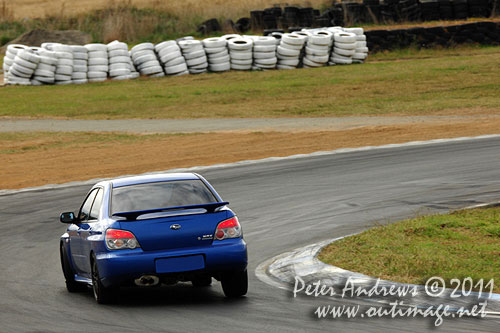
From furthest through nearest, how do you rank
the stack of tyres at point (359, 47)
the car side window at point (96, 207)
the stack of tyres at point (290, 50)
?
the stack of tyres at point (359, 47)
the stack of tyres at point (290, 50)
the car side window at point (96, 207)

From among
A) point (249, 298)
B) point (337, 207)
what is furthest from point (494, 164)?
point (249, 298)

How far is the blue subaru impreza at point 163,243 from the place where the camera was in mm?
7906

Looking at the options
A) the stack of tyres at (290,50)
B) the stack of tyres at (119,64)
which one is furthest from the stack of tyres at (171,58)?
the stack of tyres at (290,50)

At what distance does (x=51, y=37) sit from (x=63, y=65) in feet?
53.5

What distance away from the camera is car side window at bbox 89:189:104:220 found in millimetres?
8881

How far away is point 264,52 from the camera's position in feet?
131

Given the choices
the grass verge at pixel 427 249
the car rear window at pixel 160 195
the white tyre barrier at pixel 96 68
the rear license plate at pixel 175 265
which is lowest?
the white tyre barrier at pixel 96 68

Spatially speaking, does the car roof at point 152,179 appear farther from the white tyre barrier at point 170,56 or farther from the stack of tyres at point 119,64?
the white tyre barrier at point 170,56

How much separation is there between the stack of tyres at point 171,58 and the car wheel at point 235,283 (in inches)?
1209

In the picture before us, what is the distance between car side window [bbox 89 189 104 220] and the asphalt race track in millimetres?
856

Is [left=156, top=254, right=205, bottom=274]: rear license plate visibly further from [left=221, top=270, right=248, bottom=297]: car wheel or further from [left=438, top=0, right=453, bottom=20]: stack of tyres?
[left=438, top=0, right=453, bottom=20]: stack of tyres

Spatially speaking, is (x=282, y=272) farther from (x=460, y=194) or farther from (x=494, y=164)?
(x=494, y=164)

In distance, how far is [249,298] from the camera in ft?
27.3

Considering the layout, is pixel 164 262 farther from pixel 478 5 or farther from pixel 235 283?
pixel 478 5
